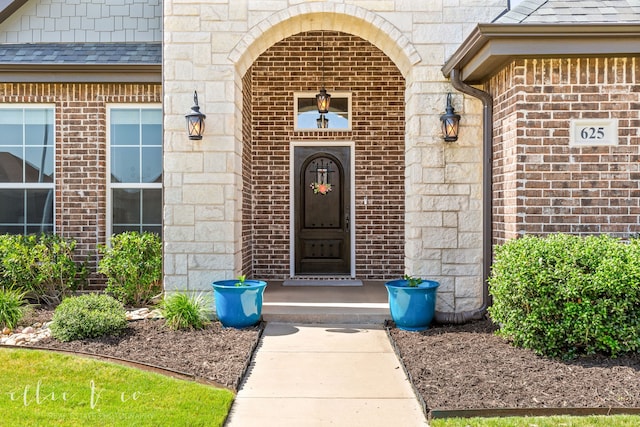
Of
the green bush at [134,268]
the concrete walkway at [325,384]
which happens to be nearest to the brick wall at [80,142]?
the green bush at [134,268]

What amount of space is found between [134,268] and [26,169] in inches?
87.3

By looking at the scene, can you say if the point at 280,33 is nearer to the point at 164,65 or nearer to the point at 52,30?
the point at 164,65

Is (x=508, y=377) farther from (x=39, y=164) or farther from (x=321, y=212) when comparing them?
(x=39, y=164)

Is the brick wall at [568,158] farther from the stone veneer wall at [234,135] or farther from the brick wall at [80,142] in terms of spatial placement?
the brick wall at [80,142]

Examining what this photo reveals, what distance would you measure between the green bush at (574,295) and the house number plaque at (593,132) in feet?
3.39

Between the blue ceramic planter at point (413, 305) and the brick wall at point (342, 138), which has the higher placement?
the brick wall at point (342, 138)

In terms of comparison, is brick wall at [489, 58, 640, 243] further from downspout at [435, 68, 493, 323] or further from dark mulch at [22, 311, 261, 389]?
dark mulch at [22, 311, 261, 389]

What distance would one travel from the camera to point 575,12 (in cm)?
512

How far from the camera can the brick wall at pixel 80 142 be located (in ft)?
23.3

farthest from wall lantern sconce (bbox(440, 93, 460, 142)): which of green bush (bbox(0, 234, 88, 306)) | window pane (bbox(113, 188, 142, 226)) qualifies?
green bush (bbox(0, 234, 88, 306))

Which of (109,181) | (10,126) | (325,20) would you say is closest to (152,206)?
(109,181)

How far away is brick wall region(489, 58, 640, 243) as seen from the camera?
518 cm

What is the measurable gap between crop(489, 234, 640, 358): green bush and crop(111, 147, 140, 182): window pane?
4.87 metres

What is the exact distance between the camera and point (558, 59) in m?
5.20
